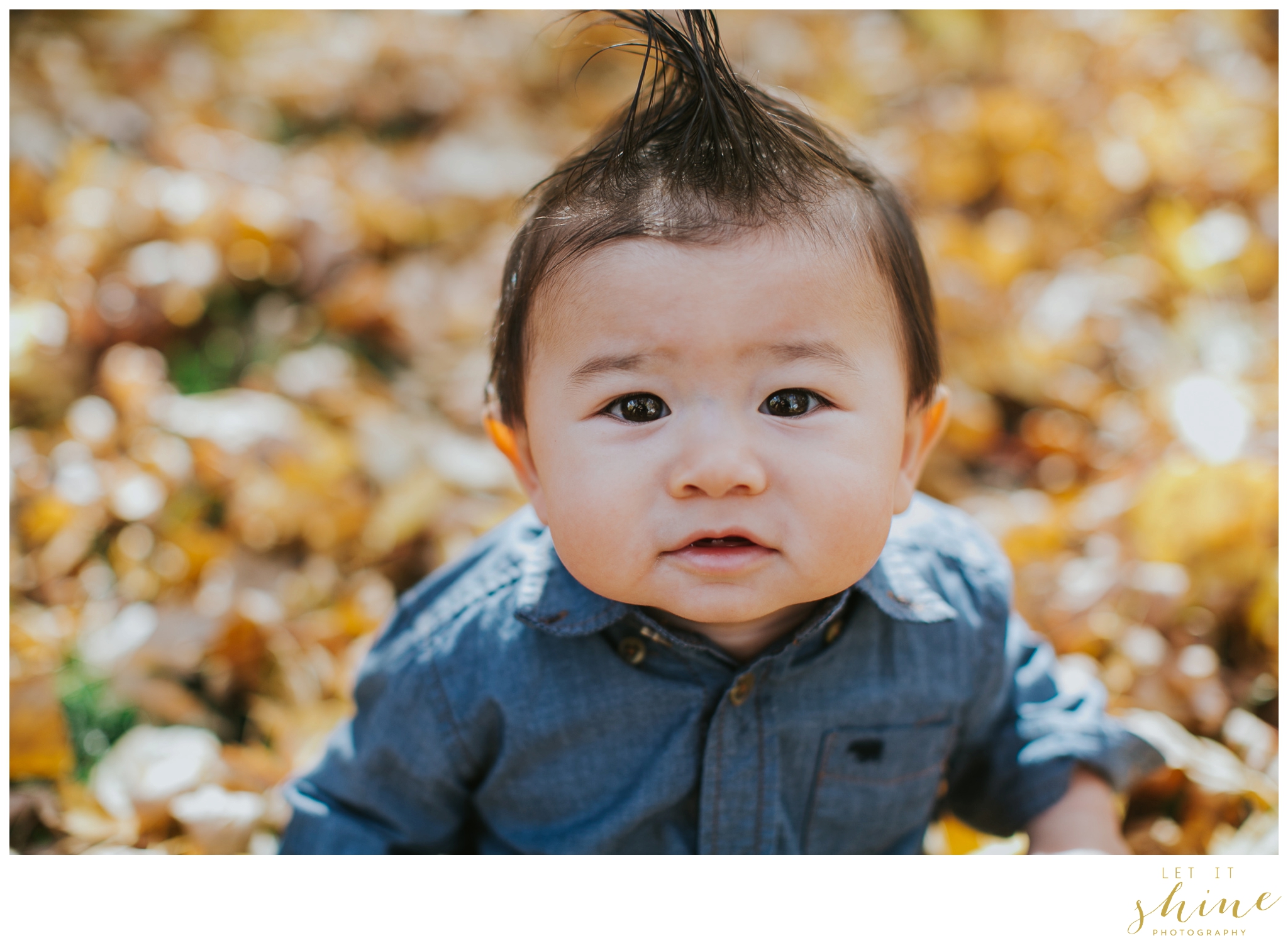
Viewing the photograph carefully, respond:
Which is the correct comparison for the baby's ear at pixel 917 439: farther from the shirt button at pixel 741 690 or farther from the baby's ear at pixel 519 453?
the baby's ear at pixel 519 453

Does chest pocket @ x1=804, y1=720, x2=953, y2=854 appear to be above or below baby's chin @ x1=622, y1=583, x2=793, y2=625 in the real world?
below

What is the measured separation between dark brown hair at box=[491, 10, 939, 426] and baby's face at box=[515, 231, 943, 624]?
23mm

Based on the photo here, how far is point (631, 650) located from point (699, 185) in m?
0.44

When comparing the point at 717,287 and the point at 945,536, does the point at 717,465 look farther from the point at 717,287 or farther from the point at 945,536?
the point at 945,536

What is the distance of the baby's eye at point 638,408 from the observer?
799 millimetres

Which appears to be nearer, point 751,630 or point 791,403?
point 791,403

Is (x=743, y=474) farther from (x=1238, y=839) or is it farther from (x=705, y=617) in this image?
(x=1238, y=839)

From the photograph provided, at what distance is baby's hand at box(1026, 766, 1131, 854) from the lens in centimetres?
104

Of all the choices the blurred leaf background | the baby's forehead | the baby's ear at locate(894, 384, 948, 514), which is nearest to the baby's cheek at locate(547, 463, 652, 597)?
the baby's forehead

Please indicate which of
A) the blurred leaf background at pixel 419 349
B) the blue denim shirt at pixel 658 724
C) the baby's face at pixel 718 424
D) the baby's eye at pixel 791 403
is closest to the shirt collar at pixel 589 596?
the blue denim shirt at pixel 658 724

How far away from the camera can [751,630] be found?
0.95 metres

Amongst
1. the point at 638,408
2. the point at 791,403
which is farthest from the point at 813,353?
the point at 638,408

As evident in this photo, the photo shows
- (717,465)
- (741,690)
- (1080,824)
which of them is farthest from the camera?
(1080,824)

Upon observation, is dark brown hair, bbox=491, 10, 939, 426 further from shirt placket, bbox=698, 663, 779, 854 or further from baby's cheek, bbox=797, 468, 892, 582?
shirt placket, bbox=698, 663, 779, 854
